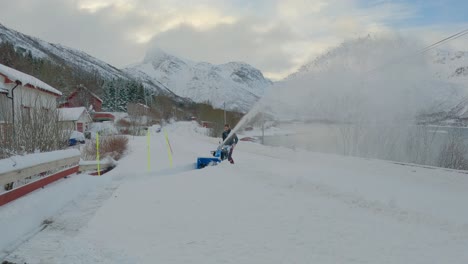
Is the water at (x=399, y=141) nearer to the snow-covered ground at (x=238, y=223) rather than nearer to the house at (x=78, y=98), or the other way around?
the snow-covered ground at (x=238, y=223)

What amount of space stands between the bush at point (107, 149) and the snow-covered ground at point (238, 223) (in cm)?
1284

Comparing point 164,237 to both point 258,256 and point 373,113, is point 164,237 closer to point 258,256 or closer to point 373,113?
point 258,256

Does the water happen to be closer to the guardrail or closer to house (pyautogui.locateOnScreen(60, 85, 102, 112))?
the guardrail

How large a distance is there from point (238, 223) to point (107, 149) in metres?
20.7

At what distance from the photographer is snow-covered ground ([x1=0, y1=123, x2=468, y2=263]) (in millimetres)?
5098

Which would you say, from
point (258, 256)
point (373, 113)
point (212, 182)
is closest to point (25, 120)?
point (212, 182)

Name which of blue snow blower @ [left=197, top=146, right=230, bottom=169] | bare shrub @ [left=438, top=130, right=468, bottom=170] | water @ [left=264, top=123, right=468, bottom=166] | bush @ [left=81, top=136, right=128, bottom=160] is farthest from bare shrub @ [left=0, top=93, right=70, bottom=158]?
bare shrub @ [left=438, top=130, right=468, bottom=170]

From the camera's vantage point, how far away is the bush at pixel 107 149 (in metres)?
22.9

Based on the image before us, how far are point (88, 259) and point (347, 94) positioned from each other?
16.9 meters

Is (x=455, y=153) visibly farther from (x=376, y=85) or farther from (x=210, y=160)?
(x=210, y=160)

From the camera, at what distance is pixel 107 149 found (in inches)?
993

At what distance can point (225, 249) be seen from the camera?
5281mm

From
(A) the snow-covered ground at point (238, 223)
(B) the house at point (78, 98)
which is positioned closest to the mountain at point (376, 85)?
(A) the snow-covered ground at point (238, 223)

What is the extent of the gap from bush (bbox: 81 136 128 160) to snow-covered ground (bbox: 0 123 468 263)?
12.8m
